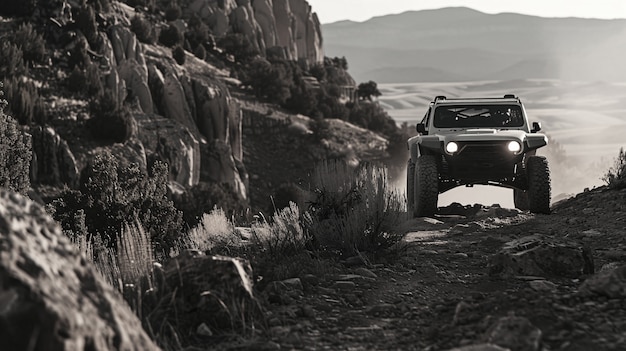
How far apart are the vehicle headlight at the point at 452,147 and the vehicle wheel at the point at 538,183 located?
147 cm

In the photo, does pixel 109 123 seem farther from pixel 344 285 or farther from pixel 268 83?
pixel 344 285

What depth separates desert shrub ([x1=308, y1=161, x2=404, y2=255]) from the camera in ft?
25.4

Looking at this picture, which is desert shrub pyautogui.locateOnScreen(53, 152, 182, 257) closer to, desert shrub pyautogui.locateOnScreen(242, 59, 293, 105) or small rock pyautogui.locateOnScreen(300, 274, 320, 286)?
small rock pyautogui.locateOnScreen(300, 274, 320, 286)

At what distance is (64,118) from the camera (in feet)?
91.1

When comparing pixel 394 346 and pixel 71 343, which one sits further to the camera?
pixel 394 346

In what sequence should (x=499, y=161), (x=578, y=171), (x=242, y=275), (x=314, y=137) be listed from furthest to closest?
1. (x=578, y=171)
2. (x=314, y=137)
3. (x=499, y=161)
4. (x=242, y=275)

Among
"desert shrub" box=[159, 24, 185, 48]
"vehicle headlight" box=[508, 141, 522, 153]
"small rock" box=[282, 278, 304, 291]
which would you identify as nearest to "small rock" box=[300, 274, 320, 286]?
"small rock" box=[282, 278, 304, 291]

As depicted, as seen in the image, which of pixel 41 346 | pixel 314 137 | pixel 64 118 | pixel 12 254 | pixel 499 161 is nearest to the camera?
pixel 41 346

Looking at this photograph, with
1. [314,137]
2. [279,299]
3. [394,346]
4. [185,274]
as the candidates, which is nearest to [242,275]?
[185,274]

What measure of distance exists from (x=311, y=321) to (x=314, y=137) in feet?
127

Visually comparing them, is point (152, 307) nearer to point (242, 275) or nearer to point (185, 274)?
point (185, 274)

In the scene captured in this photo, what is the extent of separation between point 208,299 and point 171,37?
45.2 metres

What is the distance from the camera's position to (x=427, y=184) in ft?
38.5

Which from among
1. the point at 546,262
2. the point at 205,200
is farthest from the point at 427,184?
the point at 205,200
